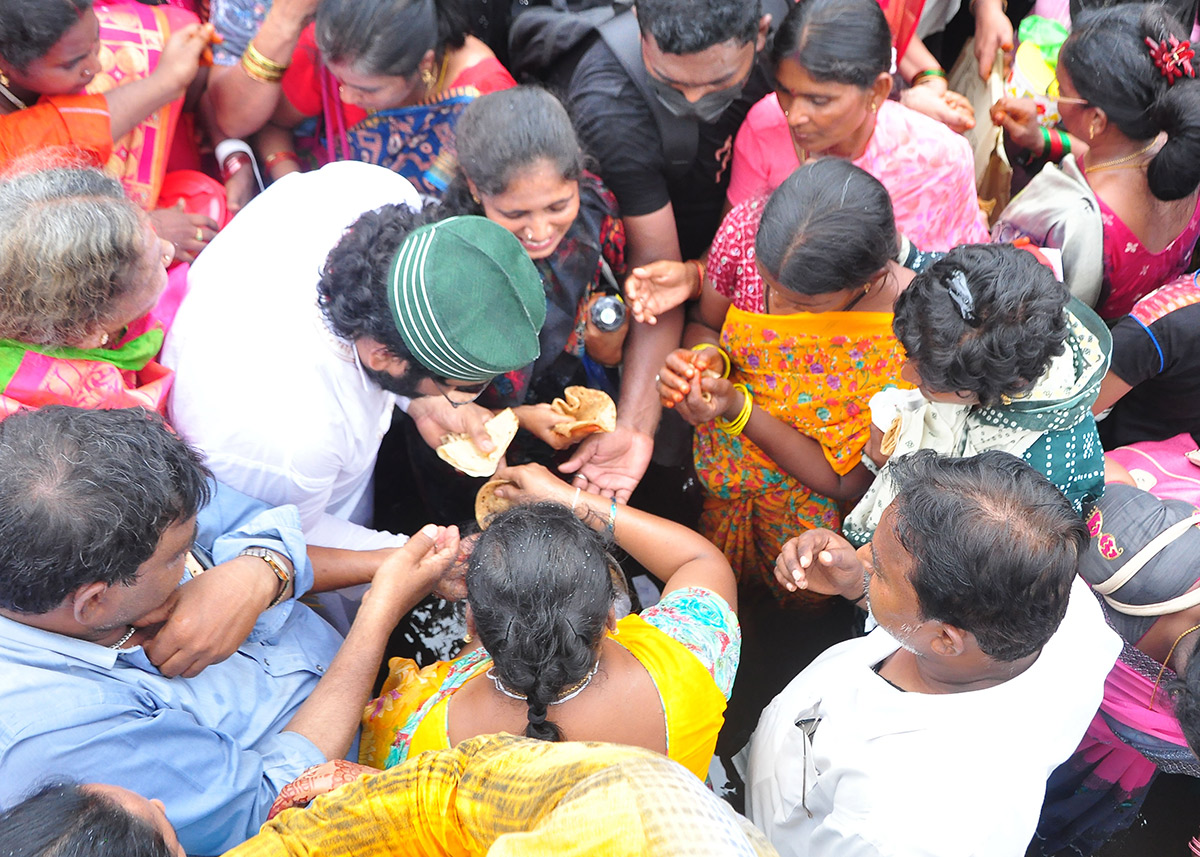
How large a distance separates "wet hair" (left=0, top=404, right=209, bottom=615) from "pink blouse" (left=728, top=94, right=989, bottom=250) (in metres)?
2.09

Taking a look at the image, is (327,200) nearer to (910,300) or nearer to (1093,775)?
(910,300)

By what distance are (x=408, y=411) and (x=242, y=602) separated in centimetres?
105

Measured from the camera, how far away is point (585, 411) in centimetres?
276

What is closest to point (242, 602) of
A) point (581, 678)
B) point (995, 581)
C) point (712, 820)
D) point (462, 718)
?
point (462, 718)

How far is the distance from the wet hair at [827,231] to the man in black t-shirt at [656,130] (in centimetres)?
63

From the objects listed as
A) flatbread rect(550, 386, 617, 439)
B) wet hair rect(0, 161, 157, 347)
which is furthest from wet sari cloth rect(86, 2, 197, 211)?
flatbread rect(550, 386, 617, 439)

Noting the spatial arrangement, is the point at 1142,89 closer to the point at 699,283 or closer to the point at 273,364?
the point at 699,283

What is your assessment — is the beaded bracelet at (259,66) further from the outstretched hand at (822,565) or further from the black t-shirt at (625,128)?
the outstretched hand at (822,565)

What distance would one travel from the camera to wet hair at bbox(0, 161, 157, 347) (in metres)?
1.80

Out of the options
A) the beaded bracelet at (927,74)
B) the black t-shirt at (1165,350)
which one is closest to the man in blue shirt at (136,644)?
the black t-shirt at (1165,350)

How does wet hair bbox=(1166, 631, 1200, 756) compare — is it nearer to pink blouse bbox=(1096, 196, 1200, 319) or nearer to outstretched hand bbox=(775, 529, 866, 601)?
outstretched hand bbox=(775, 529, 866, 601)

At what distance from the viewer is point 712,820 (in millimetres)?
897

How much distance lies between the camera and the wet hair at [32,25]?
2.25 m

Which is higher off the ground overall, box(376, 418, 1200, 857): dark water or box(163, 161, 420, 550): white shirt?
box(163, 161, 420, 550): white shirt
